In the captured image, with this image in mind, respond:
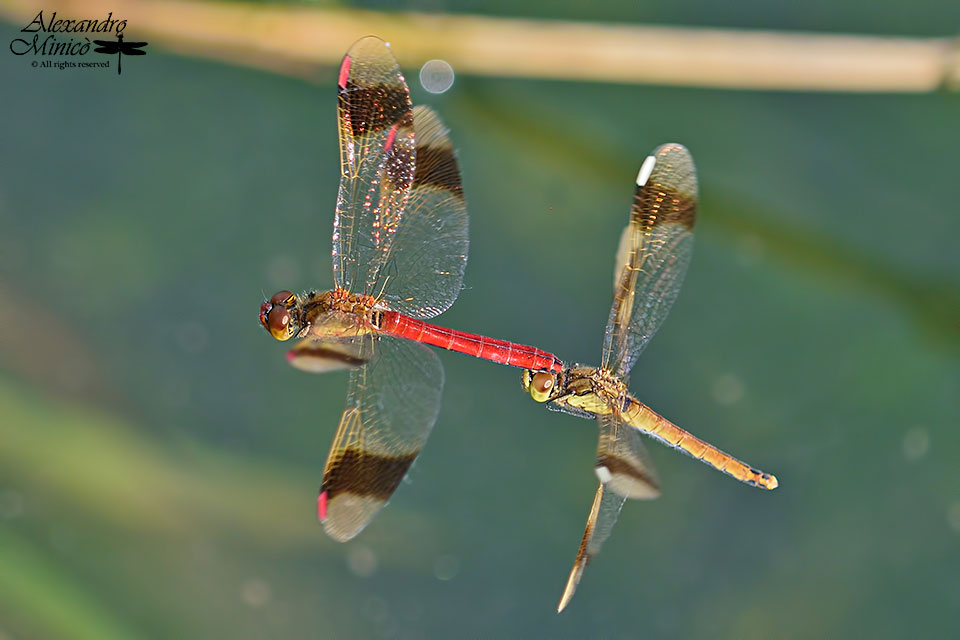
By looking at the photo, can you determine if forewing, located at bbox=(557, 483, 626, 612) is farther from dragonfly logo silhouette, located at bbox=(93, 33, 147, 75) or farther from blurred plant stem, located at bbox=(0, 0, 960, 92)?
dragonfly logo silhouette, located at bbox=(93, 33, 147, 75)

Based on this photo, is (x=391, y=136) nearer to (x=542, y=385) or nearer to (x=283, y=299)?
(x=283, y=299)

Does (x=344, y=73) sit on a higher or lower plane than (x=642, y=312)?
higher

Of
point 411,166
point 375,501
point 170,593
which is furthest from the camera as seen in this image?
point 170,593

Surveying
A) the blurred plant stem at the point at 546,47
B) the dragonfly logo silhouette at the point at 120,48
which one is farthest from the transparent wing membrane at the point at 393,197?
the dragonfly logo silhouette at the point at 120,48

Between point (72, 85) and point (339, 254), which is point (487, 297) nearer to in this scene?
point (339, 254)

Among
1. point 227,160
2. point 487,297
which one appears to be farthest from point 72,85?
point 487,297
